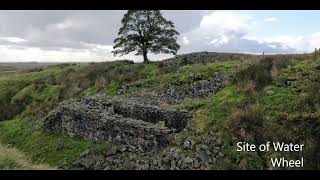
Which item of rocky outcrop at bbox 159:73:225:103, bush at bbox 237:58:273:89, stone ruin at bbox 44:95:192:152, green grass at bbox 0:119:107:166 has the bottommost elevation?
green grass at bbox 0:119:107:166

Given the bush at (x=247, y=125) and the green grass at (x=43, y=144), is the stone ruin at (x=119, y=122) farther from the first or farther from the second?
the bush at (x=247, y=125)

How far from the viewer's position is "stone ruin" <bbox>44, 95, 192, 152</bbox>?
1736cm

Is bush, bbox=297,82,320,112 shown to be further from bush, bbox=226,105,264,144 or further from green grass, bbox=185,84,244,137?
green grass, bbox=185,84,244,137

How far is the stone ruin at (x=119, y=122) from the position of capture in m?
A: 17.4

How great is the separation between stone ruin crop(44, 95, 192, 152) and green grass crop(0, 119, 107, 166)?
1.77ft

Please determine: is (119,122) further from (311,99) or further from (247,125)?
(311,99)

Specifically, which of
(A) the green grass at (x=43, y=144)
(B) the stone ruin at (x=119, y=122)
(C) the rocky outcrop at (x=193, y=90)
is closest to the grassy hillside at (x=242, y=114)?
(A) the green grass at (x=43, y=144)

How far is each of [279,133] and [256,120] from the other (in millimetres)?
1196

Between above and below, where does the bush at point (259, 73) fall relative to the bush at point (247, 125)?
above

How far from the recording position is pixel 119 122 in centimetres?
1856

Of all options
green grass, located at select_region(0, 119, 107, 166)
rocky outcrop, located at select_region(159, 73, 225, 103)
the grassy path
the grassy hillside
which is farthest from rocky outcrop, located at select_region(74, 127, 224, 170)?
rocky outcrop, located at select_region(159, 73, 225, 103)

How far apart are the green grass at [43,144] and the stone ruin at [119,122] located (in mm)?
539

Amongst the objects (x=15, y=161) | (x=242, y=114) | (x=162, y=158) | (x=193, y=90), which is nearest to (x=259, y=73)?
(x=193, y=90)
